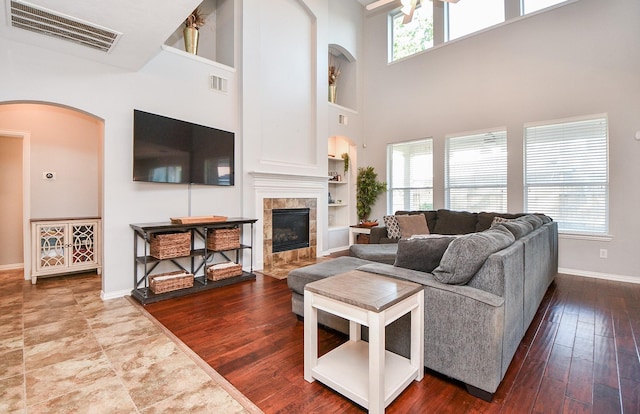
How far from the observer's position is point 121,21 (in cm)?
251

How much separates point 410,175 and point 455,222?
167 centimetres

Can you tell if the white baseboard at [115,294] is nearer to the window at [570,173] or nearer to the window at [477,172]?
the window at [477,172]

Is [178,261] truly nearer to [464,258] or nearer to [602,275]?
[464,258]

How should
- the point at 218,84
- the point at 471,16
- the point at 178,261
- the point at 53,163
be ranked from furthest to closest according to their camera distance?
the point at 471,16, the point at 53,163, the point at 218,84, the point at 178,261

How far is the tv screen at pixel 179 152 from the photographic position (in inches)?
137

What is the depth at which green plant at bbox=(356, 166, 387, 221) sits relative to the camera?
671 cm

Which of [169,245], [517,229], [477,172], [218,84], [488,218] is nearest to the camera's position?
[517,229]

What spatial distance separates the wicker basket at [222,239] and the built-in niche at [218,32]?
2521mm

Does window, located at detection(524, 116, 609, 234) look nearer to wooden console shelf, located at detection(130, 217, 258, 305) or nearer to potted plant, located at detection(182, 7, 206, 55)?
wooden console shelf, located at detection(130, 217, 258, 305)

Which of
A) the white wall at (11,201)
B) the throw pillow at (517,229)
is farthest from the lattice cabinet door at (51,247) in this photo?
the throw pillow at (517,229)

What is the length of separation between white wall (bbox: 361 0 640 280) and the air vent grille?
3.58m

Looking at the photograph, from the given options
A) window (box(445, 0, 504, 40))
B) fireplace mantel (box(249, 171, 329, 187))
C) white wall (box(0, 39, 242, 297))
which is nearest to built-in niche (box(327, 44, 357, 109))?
window (box(445, 0, 504, 40))

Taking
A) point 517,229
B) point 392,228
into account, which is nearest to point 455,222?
point 392,228

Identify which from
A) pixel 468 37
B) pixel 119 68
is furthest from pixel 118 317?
pixel 468 37
